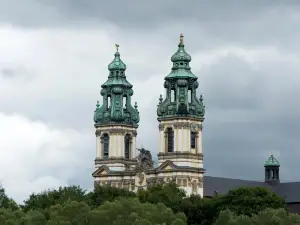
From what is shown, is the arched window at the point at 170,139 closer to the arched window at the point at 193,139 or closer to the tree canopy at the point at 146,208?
the arched window at the point at 193,139

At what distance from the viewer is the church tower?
19512 cm

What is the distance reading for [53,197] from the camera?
6417 inches

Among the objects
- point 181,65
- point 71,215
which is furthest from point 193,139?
point 71,215

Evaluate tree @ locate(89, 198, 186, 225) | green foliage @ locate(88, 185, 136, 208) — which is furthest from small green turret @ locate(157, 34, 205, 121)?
tree @ locate(89, 198, 186, 225)

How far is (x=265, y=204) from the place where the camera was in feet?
509

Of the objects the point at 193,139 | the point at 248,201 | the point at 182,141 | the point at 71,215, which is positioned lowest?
the point at 71,215

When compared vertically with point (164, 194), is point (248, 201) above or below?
below

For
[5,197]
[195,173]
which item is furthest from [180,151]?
[5,197]

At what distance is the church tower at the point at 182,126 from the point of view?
195 metres

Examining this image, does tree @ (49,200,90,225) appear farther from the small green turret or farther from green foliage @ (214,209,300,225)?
the small green turret

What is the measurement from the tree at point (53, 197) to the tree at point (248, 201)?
1597 cm

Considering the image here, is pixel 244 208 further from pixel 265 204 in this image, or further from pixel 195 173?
pixel 195 173

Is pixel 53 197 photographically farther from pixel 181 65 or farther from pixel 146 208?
pixel 181 65

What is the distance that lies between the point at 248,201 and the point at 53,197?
23547 millimetres
